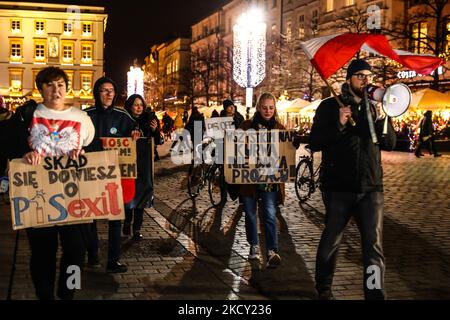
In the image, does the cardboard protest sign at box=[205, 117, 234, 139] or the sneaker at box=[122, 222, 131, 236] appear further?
the cardboard protest sign at box=[205, 117, 234, 139]

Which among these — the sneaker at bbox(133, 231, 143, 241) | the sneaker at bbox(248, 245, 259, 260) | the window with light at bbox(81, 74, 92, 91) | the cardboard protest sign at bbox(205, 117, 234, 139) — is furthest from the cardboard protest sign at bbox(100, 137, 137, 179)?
the window with light at bbox(81, 74, 92, 91)

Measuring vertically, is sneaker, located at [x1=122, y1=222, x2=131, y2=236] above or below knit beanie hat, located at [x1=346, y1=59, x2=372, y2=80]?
below

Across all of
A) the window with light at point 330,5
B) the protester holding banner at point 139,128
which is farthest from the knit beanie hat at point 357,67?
the window with light at point 330,5

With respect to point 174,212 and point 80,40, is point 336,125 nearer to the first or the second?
point 174,212

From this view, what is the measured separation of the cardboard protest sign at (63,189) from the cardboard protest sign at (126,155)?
5.34 feet

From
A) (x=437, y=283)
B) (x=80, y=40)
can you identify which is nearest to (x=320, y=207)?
(x=437, y=283)

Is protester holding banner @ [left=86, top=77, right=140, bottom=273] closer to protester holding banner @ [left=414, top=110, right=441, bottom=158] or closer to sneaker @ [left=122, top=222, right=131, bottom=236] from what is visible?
sneaker @ [left=122, top=222, right=131, bottom=236]

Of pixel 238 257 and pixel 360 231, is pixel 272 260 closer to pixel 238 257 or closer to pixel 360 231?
pixel 238 257

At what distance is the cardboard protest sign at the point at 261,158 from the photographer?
703cm

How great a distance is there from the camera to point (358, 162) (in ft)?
16.6

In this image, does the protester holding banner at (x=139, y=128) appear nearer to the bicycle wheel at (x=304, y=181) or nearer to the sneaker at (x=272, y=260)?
the sneaker at (x=272, y=260)

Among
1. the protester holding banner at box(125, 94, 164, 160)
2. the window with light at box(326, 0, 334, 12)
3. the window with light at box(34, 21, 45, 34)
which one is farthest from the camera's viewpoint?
the window with light at box(34, 21, 45, 34)

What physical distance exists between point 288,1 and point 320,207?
168 feet

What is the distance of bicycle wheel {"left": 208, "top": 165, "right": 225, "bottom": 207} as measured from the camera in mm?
11531
